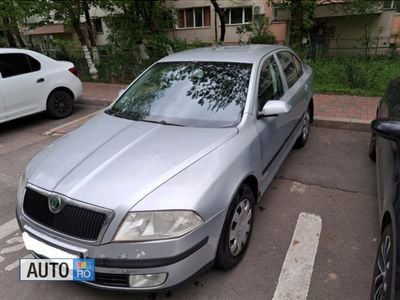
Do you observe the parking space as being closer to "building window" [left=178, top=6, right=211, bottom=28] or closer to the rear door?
the rear door

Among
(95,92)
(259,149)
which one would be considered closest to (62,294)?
(259,149)

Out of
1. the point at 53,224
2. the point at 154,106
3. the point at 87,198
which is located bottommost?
the point at 53,224

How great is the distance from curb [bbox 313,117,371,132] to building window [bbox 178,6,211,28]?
18.1 metres

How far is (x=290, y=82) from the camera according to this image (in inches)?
154

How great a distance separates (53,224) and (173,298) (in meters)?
0.99

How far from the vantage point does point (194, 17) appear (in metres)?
22.3

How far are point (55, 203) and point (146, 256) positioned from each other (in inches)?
27.7

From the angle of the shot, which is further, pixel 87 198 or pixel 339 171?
pixel 339 171

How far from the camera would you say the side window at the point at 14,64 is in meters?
5.89

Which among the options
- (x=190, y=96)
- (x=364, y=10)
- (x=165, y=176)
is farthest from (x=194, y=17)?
(x=165, y=176)

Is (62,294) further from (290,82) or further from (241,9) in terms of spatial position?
(241,9)

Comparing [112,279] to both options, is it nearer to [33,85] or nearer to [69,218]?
[69,218]

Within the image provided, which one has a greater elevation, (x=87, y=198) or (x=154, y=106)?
(x=154, y=106)

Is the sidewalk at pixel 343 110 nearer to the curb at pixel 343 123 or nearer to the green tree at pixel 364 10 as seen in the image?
the curb at pixel 343 123
